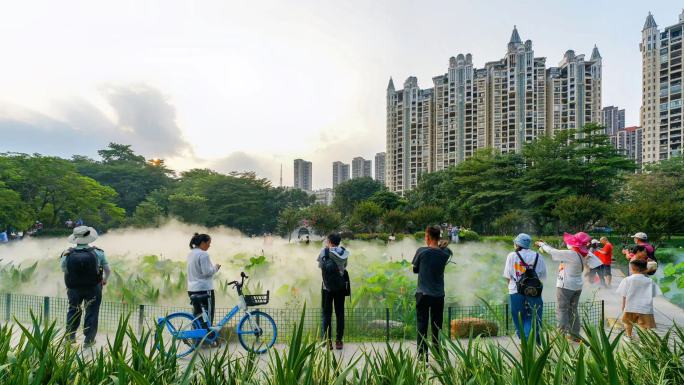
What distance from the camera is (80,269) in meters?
4.98

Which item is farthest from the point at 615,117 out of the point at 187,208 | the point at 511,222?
the point at 187,208

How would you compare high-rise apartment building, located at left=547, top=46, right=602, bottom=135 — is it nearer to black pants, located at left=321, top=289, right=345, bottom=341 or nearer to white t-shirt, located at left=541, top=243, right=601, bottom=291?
white t-shirt, located at left=541, top=243, right=601, bottom=291

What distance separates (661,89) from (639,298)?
79.6 meters

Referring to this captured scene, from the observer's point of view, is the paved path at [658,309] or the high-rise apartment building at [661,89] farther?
the high-rise apartment building at [661,89]

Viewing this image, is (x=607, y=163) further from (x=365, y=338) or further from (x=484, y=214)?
(x=365, y=338)

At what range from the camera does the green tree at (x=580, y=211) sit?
80.9 feet

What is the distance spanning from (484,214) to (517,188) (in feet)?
11.8

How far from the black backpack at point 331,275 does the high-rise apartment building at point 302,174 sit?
125 m

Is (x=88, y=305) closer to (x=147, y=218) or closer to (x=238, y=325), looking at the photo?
(x=238, y=325)

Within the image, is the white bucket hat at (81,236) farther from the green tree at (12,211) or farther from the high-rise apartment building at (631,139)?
the high-rise apartment building at (631,139)

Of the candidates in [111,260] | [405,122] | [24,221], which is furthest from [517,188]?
[405,122]

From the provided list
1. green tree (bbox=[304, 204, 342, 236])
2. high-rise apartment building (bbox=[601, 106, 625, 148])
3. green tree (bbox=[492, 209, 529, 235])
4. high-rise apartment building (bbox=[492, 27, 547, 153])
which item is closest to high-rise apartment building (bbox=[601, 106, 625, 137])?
high-rise apartment building (bbox=[601, 106, 625, 148])

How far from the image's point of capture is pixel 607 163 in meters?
30.8

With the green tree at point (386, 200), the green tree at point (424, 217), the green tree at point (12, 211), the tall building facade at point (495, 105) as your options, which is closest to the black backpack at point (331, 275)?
the green tree at point (12, 211)
